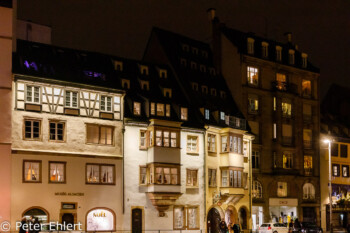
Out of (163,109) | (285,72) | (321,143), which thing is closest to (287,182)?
(321,143)

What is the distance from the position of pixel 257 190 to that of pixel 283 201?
13.5 feet

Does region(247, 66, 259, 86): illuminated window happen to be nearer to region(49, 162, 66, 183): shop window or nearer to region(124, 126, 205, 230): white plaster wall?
region(124, 126, 205, 230): white plaster wall

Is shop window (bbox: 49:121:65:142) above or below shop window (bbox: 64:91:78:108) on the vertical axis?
below

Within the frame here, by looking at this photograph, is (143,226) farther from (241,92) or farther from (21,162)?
(241,92)

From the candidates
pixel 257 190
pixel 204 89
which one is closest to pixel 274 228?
pixel 257 190

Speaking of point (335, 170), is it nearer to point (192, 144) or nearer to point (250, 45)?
point (250, 45)

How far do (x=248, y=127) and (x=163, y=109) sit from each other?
44.9 feet

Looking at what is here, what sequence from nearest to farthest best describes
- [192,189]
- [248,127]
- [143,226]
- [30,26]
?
[143,226]
[192,189]
[30,26]
[248,127]

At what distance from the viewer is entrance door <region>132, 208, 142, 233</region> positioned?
45.8 m

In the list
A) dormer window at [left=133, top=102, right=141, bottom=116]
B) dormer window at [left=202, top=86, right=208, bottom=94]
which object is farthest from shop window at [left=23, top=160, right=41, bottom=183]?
dormer window at [left=202, top=86, right=208, bottom=94]

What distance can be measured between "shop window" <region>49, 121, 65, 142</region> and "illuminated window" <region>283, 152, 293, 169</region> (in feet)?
97.0

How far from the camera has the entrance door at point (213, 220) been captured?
52438 millimetres

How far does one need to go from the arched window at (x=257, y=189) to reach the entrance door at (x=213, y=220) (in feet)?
26.5

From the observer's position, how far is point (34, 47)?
47094 mm
